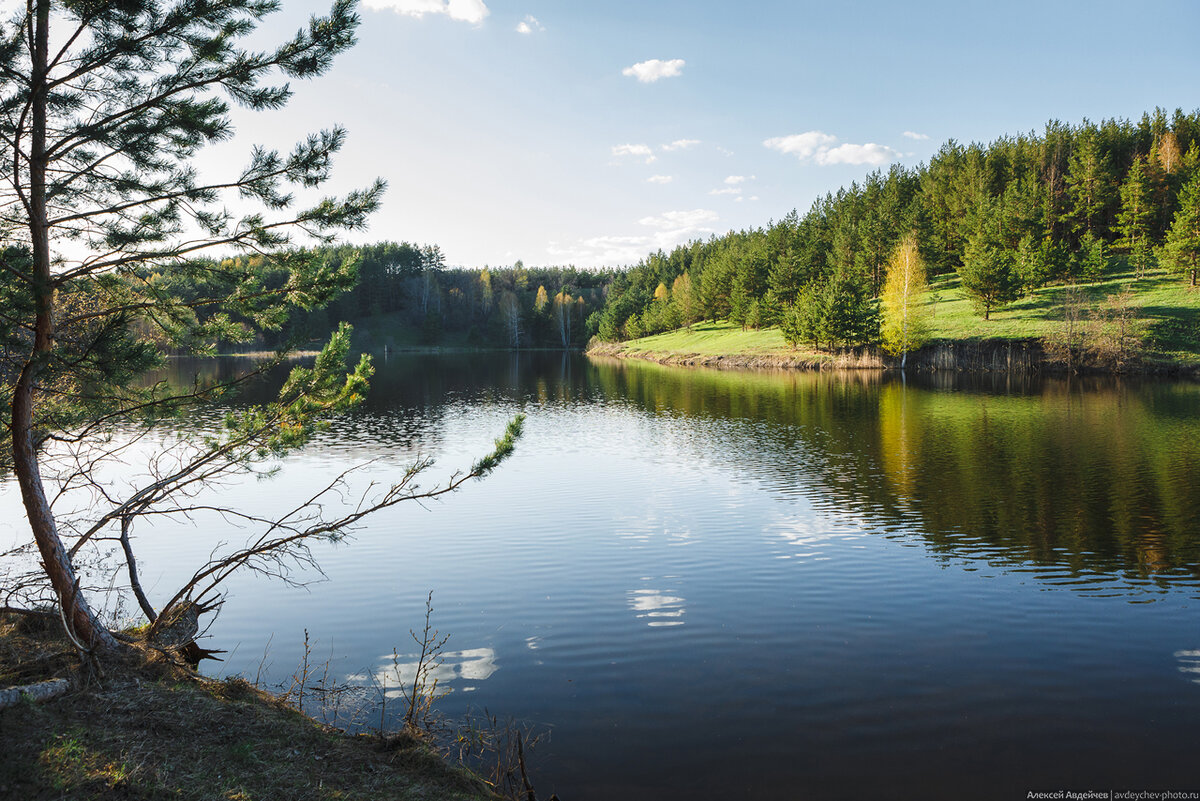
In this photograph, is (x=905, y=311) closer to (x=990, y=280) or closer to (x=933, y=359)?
(x=933, y=359)

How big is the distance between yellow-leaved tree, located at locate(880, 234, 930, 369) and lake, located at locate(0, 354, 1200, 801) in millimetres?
38143

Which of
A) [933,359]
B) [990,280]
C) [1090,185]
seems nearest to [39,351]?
[933,359]

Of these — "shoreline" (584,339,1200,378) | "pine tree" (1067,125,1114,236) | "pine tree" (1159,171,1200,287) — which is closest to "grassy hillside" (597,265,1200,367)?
"shoreline" (584,339,1200,378)

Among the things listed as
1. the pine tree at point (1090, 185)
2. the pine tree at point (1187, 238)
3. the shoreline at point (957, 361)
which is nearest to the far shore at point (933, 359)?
the shoreline at point (957, 361)

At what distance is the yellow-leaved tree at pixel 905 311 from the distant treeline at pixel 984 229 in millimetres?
2997

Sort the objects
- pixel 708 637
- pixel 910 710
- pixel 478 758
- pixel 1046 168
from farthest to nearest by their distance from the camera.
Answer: pixel 1046 168, pixel 708 637, pixel 910 710, pixel 478 758

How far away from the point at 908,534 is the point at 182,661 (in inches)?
578

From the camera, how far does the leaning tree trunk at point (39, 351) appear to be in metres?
6.52

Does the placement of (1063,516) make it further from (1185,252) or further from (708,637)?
(1185,252)

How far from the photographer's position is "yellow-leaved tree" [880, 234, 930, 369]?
210 feet

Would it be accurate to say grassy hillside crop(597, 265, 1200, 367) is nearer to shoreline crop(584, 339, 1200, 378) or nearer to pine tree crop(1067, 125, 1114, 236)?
shoreline crop(584, 339, 1200, 378)

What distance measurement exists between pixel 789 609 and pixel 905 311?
5901 centimetres

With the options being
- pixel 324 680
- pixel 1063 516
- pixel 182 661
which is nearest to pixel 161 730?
pixel 182 661

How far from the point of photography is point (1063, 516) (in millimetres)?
17156
